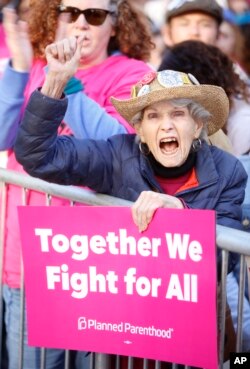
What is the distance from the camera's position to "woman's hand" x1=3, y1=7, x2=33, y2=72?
416 centimetres

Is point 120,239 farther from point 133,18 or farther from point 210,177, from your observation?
point 133,18

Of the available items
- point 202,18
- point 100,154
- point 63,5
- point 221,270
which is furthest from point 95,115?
point 202,18

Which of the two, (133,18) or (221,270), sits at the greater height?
(133,18)

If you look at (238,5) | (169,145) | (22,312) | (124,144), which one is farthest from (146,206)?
(238,5)

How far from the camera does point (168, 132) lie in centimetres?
381

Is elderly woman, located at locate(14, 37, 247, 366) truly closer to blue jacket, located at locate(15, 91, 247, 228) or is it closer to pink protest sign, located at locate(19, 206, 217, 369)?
blue jacket, located at locate(15, 91, 247, 228)

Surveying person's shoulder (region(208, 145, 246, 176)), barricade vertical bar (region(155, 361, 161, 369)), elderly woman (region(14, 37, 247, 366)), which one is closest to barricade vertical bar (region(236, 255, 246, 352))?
elderly woman (region(14, 37, 247, 366))

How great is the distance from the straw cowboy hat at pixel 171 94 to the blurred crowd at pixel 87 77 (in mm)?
158

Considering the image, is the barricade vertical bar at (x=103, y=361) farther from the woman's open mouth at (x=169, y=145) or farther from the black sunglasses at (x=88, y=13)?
the black sunglasses at (x=88, y=13)

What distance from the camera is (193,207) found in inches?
147

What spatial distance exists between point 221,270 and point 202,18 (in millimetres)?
2554

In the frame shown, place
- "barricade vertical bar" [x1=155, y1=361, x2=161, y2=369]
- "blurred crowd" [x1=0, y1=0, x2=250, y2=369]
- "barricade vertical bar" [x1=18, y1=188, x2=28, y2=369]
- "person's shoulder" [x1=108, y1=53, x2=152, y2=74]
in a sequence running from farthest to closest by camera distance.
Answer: "person's shoulder" [x1=108, y1=53, x2=152, y2=74] < "blurred crowd" [x1=0, y1=0, x2=250, y2=369] < "barricade vertical bar" [x1=18, y1=188, x2=28, y2=369] < "barricade vertical bar" [x1=155, y1=361, x2=161, y2=369]

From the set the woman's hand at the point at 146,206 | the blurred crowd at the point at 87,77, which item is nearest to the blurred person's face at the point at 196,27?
the blurred crowd at the point at 87,77

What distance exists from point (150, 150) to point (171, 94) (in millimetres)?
238
